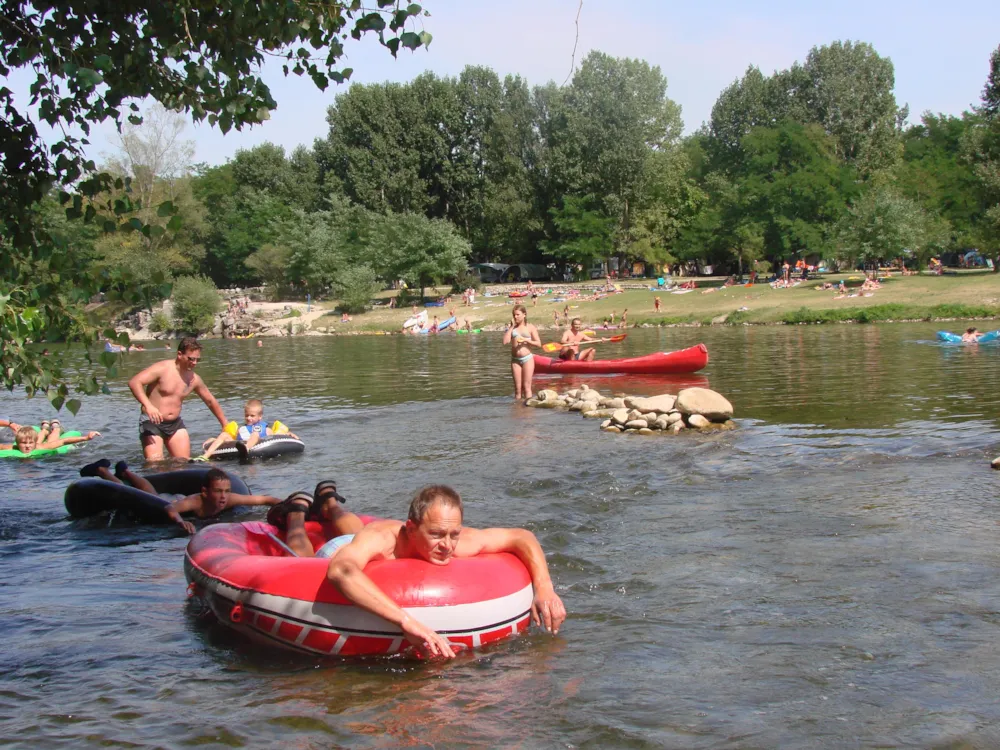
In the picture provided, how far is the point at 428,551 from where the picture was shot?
18.0 ft

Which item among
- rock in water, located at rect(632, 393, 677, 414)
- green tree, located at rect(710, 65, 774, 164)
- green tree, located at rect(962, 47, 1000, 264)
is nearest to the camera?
rock in water, located at rect(632, 393, 677, 414)

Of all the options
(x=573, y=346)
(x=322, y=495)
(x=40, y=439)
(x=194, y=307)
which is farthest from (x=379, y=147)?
(x=322, y=495)

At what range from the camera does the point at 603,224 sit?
2355 inches

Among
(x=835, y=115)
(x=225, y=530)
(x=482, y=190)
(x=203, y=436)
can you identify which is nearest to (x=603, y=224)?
(x=482, y=190)

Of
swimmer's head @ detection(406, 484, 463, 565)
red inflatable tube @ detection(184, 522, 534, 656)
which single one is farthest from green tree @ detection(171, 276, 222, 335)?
swimmer's head @ detection(406, 484, 463, 565)

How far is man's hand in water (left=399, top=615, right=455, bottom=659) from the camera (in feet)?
17.2

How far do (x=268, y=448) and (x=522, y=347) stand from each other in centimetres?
594

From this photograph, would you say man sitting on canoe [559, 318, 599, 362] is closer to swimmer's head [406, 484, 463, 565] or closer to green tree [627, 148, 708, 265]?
swimmer's head [406, 484, 463, 565]

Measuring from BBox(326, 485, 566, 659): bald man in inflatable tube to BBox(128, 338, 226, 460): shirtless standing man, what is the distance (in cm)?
656

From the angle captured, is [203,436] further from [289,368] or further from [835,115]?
[835,115]

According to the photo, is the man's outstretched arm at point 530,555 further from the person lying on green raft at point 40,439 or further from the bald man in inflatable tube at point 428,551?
the person lying on green raft at point 40,439

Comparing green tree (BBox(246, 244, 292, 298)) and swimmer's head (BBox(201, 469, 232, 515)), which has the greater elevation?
green tree (BBox(246, 244, 292, 298))

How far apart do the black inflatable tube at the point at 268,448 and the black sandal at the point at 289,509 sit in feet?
19.0

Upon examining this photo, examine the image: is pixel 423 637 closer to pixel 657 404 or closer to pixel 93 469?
pixel 93 469
